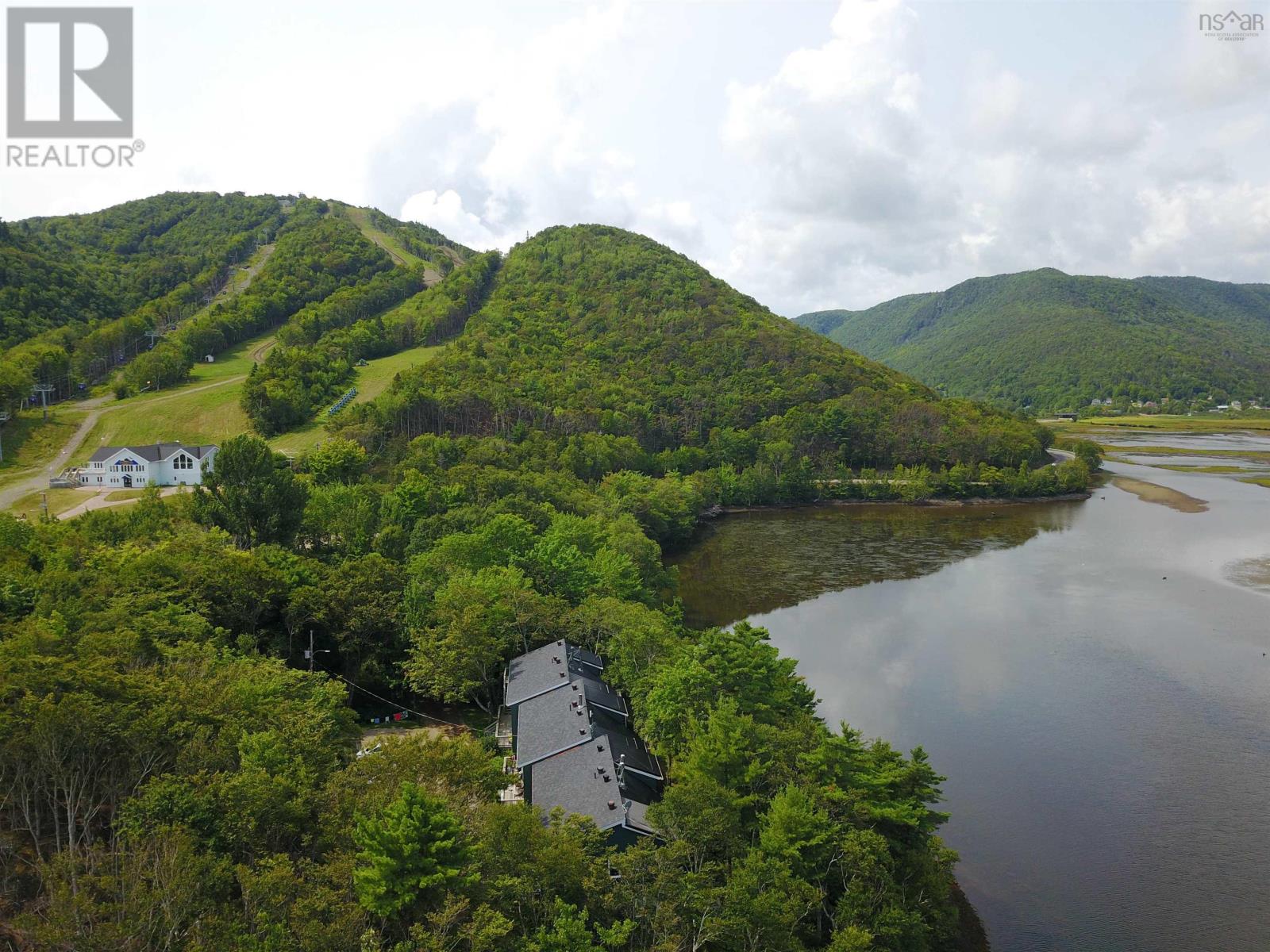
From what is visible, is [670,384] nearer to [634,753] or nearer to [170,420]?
[170,420]

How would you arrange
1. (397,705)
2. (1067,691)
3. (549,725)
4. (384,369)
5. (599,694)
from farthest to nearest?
(384,369) → (1067,691) → (397,705) → (599,694) → (549,725)

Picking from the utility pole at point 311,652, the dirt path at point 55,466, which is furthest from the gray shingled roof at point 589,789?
the dirt path at point 55,466

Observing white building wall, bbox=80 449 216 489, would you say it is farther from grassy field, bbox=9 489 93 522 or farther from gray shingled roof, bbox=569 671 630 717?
gray shingled roof, bbox=569 671 630 717

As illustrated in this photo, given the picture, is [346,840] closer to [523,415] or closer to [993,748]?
[993,748]

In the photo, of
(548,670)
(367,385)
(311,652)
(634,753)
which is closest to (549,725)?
(634,753)

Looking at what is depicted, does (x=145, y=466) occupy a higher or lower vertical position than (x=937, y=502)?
higher

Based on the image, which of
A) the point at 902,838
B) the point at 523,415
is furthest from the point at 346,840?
the point at 523,415
